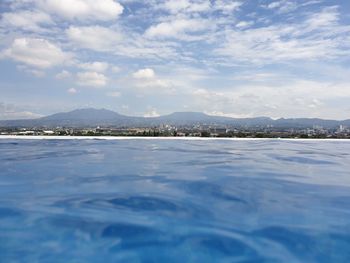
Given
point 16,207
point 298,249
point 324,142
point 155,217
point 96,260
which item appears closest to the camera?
point 96,260

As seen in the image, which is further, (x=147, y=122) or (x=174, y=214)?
(x=147, y=122)

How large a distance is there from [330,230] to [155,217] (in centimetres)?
173

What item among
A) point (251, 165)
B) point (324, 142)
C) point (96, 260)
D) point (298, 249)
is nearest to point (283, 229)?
point (298, 249)

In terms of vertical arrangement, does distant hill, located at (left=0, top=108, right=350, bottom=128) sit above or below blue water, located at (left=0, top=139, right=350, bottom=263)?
above

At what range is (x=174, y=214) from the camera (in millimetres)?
4105

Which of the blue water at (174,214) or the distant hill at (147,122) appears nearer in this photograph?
the blue water at (174,214)

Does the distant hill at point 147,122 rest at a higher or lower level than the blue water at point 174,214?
higher

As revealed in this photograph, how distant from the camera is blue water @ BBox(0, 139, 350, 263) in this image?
10.1 ft

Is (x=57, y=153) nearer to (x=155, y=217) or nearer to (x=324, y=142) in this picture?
(x=155, y=217)

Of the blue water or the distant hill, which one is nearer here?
the blue water

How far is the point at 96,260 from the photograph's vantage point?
2893 mm

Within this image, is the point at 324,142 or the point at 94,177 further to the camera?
the point at 324,142

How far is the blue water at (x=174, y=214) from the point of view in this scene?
10.1 feet

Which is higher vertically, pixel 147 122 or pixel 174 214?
pixel 147 122
